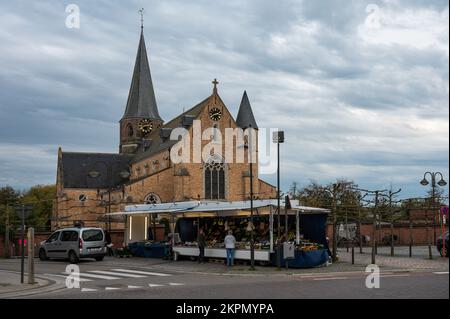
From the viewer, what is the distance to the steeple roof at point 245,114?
210 ft

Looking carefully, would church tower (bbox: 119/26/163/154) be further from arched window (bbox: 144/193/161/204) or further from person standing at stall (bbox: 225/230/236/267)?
person standing at stall (bbox: 225/230/236/267)

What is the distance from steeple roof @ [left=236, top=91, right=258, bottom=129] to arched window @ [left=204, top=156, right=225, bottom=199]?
6.68 meters

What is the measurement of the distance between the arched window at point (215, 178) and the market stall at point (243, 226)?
23898mm

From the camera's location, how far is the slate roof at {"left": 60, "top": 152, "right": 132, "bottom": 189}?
70.4m

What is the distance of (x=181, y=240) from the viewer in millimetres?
33031

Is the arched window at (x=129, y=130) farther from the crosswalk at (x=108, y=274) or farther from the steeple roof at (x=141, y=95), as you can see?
the crosswalk at (x=108, y=274)

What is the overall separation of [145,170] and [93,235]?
1507 inches

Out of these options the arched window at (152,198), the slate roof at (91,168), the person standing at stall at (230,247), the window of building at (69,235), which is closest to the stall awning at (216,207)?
the person standing at stall at (230,247)

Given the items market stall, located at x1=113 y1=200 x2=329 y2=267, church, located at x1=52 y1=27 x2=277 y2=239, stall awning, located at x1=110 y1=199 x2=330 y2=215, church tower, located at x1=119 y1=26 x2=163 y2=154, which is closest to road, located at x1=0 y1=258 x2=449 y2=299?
market stall, located at x1=113 y1=200 x2=329 y2=267

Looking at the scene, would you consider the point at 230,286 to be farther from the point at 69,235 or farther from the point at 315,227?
the point at 69,235

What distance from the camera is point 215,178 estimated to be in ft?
193

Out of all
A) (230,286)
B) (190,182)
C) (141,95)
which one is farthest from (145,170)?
(230,286)
